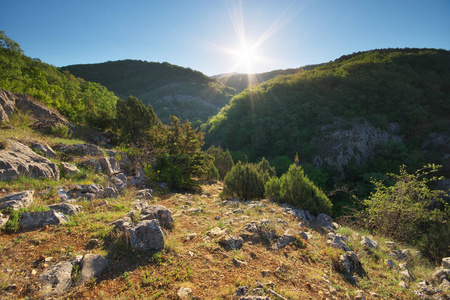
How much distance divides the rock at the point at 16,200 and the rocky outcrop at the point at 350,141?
32.2 m

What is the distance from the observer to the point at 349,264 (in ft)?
13.5

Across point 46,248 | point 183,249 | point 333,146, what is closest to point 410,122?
point 333,146

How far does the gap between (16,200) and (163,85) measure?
344 ft

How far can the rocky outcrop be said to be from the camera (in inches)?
1116

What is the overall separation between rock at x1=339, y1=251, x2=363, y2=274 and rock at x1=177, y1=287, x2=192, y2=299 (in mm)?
3344

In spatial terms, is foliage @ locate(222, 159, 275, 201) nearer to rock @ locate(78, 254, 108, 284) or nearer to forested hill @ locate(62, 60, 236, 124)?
rock @ locate(78, 254, 108, 284)

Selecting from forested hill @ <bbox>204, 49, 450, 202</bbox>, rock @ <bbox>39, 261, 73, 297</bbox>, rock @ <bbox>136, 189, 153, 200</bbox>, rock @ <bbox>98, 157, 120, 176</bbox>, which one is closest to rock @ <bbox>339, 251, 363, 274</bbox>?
rock @ <bbox>39, 261, 73, 297</bbox>

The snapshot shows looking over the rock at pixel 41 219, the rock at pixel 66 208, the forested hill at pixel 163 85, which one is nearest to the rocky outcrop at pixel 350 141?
the rock at pixel 66 208

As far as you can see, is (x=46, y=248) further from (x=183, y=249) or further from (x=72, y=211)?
(x=183, y=249)

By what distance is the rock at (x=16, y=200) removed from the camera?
3.80 m

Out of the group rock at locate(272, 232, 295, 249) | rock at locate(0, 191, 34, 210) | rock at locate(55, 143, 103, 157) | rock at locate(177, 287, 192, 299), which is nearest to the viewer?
rock at locate(177, 287, 192, 299)

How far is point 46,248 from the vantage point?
10.5 ft

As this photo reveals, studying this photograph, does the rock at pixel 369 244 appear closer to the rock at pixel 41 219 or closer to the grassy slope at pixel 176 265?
the grassy slope at pixel 176 265

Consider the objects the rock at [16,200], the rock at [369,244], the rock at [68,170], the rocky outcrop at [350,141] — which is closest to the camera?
the rock at [16,200]
